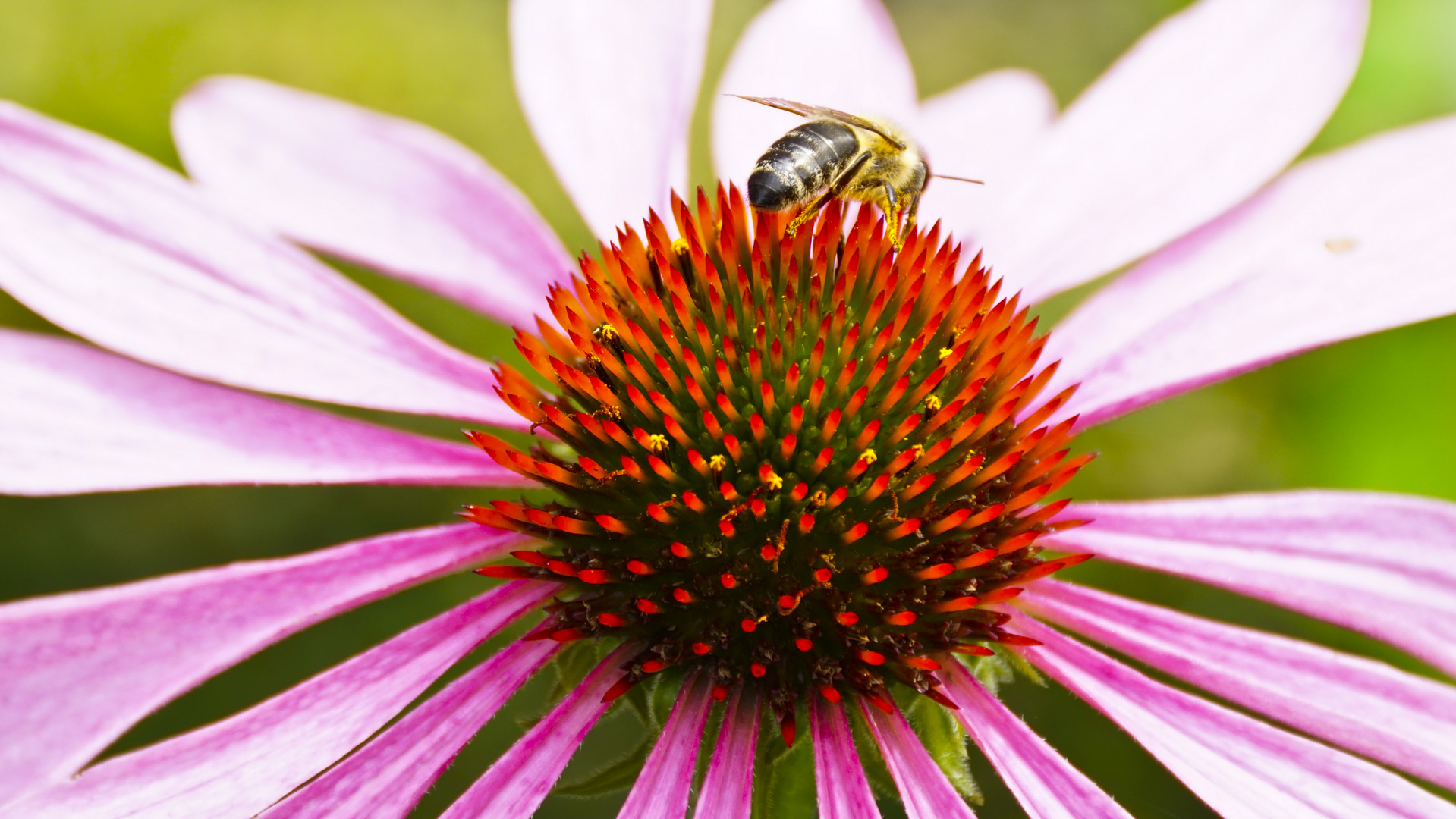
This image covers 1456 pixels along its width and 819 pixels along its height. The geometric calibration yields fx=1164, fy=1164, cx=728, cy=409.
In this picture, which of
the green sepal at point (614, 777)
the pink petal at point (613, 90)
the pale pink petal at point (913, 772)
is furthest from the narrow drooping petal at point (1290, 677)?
the pink petal at point (613, 90)

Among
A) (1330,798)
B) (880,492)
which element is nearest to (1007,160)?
(880,492)

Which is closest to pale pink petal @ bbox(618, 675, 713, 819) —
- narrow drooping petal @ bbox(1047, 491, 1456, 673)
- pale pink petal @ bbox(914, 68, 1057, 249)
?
narrow drooping petal @ bbox(1047, 491, 1456, 673)

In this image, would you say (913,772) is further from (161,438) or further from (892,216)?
(161,438)

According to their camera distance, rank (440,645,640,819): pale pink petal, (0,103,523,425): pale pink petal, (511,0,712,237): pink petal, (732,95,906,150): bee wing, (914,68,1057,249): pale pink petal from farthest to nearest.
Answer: (914,68,1057,249): pale pink petal → (511,0,712,237): pink petal → (732,95,906,150): bee wing → (0,103,523,425): pale pink petal → (440,645,640,819): pale pink petal

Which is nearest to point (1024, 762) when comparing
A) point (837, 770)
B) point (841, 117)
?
point (837, 770)

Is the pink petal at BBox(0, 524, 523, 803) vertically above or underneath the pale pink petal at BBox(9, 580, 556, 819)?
above

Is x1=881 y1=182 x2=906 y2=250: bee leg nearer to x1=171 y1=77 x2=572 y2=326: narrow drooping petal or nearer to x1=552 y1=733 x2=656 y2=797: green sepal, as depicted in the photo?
x1=171 y1=77 x2=572 y2=326: narrow drooping petal
